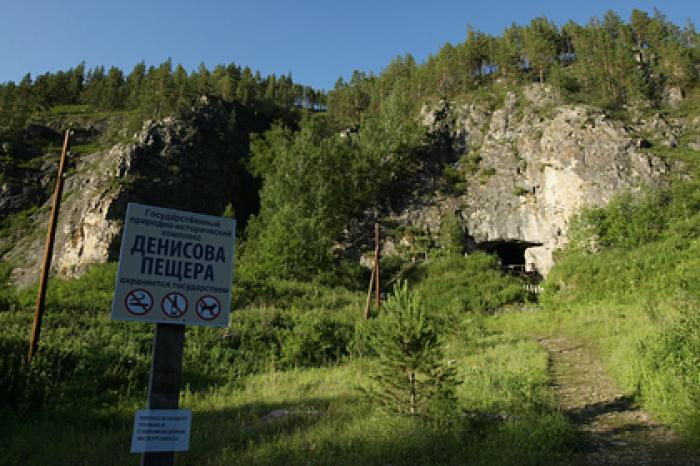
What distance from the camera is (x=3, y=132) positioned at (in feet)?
175

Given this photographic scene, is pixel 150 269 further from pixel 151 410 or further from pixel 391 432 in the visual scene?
pixel 391 432

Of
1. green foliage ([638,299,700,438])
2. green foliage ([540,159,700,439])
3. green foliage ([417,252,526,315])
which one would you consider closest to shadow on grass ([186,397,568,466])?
green foliage ([638,299,700,438])

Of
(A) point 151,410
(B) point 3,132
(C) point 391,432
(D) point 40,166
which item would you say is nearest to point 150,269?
(A) point 151,410

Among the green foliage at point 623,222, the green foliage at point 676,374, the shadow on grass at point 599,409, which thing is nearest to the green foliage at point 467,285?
the green foliage at point 623,222

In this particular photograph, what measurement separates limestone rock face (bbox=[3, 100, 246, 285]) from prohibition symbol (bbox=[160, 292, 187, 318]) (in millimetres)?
35824

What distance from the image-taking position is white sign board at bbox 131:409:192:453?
11.1 feet

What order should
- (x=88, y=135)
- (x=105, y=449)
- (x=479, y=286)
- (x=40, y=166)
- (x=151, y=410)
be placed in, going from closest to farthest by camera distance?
(x=151, y=410) → (x=105, y=449) → (x=479, y=286) → (x=40, y=166) → (x=88, y=135)

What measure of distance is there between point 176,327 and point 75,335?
497 inches

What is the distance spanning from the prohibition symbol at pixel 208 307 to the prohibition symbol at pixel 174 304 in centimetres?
12

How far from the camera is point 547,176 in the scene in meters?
40.1

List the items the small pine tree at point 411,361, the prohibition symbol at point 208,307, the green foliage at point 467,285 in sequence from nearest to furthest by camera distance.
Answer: the prohibition symbol at point 208,307 < the small pine tree at point 411,361 < the green foliage at point 467,285

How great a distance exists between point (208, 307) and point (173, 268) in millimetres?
472

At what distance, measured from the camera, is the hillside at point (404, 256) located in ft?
23.0

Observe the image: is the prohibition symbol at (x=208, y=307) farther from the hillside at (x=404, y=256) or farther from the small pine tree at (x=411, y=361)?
the small pine tree at (x=411, y=361)
